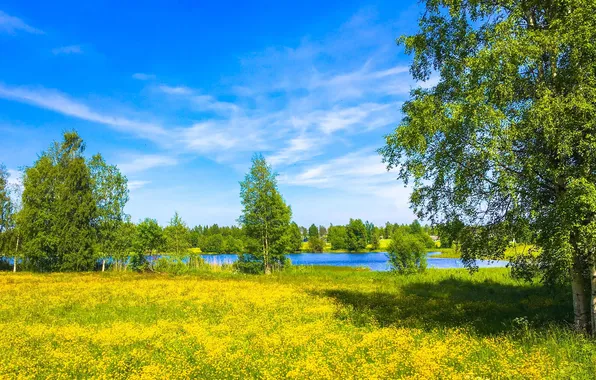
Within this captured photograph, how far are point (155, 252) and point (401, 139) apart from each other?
44379 millimetres

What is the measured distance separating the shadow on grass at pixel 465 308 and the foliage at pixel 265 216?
20193mm

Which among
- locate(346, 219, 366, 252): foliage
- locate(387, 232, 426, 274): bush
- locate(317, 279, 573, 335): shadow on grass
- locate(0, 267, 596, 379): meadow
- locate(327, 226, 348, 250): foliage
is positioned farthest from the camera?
locate(327, 226, 348, 250): foliage

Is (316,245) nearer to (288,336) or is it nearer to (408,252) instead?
(408,252)

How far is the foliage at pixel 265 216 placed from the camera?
1813 inches

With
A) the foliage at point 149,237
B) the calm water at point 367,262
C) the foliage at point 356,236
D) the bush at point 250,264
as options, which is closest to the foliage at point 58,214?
the foliage at point 149,237

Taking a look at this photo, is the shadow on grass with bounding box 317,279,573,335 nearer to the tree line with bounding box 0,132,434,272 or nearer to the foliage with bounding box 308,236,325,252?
the tree line with bounding box 0,132,434,272

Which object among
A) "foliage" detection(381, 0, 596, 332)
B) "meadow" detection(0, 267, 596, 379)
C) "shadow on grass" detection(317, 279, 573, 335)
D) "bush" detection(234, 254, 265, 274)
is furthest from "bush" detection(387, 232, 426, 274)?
"foliage" detection(381, 0, 596, 332)

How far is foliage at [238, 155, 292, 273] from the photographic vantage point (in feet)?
151

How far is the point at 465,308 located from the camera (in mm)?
19984

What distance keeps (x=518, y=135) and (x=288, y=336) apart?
34.9 feet

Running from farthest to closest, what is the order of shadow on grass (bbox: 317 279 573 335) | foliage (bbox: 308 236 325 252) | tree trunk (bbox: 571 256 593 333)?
foliage (bbox: 308 236 325 252)
shadow on grass (bbox: 317 279 573 335)
tree trunk (bbox: 571 256 593 333)

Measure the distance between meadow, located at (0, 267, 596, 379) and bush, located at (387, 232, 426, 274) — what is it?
13375mm

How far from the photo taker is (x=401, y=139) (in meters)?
14.0

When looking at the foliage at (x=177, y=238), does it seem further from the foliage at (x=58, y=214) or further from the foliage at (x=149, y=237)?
the foliage at (x=58, y=214)
